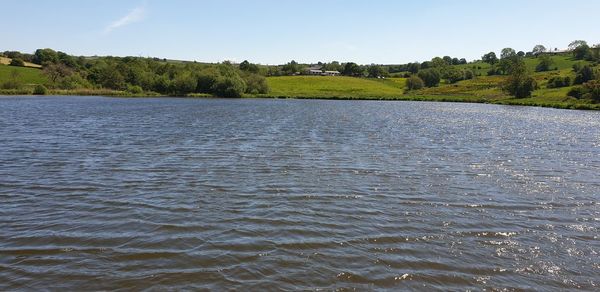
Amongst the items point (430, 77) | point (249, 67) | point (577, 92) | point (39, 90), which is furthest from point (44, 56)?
point (577, 92)

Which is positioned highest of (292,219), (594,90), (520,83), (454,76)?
(454,76)

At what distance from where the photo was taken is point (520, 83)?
108 m

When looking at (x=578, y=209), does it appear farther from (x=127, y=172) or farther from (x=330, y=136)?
(x=330, y=136)

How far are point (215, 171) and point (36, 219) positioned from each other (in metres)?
8.06

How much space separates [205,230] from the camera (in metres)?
11.6

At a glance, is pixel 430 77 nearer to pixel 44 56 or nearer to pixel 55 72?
pixel 55 72

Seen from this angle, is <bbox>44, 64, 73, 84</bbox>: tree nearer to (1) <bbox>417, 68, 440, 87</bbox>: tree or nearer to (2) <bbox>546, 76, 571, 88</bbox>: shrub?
(1) <bbox>417, 68, 440, 87</bbox>: tree

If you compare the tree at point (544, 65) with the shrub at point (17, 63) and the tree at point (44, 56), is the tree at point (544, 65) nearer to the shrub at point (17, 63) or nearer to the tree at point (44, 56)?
the tree at point (44, 56)

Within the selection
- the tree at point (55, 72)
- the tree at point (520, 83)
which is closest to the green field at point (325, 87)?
the tree at point (520, 83)

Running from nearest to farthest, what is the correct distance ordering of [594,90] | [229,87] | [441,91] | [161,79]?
[594,90] → [229,87] → [161,79] → [441,91]

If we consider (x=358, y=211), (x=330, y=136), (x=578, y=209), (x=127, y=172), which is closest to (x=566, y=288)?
(x=358, y=211)

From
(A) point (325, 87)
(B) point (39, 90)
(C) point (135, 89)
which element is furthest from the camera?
(A) point (325, 87)

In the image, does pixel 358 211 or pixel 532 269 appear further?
pixel 358 211

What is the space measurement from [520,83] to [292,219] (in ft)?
364
